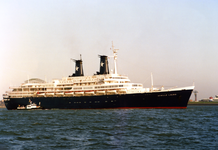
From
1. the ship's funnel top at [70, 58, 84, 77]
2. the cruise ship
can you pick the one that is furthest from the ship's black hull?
the ship's funnel top at [70, 58, 84, 77]

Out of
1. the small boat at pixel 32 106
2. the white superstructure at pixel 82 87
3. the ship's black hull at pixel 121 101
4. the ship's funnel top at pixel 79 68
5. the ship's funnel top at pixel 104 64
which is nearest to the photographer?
the ship's black hull at pixel 121 101

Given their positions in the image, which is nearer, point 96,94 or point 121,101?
point 121,101

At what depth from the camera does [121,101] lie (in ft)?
213

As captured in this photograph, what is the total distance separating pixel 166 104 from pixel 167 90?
3282 millimetres

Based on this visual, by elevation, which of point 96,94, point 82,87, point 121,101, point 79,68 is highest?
point 79,68

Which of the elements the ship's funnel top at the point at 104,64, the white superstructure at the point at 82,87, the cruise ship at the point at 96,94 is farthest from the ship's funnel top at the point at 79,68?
the ship's funnel top at the point at 104,64

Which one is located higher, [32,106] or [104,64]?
[104,64]

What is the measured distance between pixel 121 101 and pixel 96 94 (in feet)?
27.2

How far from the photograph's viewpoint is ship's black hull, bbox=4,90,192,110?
60.9m

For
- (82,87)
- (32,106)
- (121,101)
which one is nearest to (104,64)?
(82,87)

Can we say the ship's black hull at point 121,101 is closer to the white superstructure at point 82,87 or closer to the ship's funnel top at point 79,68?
the white superstructure at point 82,87

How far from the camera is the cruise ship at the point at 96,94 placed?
61.3 meters

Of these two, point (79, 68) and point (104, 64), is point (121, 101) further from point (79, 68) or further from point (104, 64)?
point (79, 68)

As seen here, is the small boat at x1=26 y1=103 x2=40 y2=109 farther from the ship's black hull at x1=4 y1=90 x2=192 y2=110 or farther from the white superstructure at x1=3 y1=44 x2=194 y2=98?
the white superstructure at x1=3 y1=44 x2=194 y2=98
